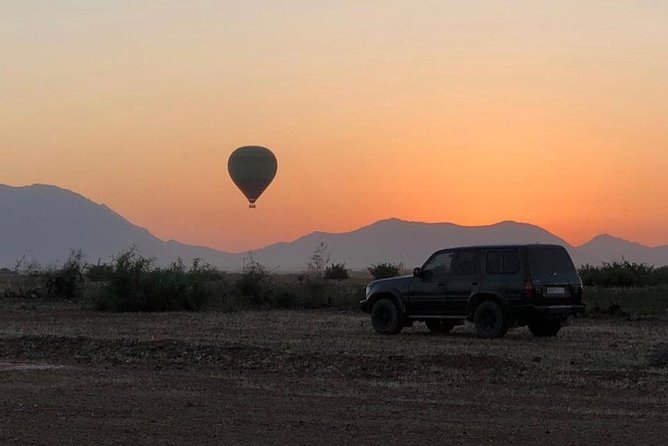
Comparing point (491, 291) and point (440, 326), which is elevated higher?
point (491, 291)

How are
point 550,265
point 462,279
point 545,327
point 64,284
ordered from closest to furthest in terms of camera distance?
point 550,265
point 462,279
point 545,327
point 64,284

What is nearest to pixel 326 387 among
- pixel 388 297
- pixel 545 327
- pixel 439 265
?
pixel 439 265

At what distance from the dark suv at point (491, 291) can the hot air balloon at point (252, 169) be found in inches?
1941

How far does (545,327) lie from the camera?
939 inches

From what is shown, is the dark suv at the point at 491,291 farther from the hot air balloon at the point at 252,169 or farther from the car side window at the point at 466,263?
the hot air balloon at the point at 252,169

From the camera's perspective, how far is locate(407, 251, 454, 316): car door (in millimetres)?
23719

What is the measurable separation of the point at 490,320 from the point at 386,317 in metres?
2.89

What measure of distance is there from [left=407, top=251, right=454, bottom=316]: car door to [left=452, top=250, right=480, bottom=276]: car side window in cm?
23

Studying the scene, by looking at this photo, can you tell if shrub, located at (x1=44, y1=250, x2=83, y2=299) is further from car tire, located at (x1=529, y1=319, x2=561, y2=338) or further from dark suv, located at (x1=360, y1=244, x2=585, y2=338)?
car tire, located at (x1=529, y1=319, x2=561, y2=338)

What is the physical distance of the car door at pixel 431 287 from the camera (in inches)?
934

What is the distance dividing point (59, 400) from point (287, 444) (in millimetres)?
4349

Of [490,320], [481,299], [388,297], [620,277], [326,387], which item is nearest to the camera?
[326,387]

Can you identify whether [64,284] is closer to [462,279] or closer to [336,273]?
[462,279]

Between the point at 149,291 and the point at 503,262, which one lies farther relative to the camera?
the point at 149,291
